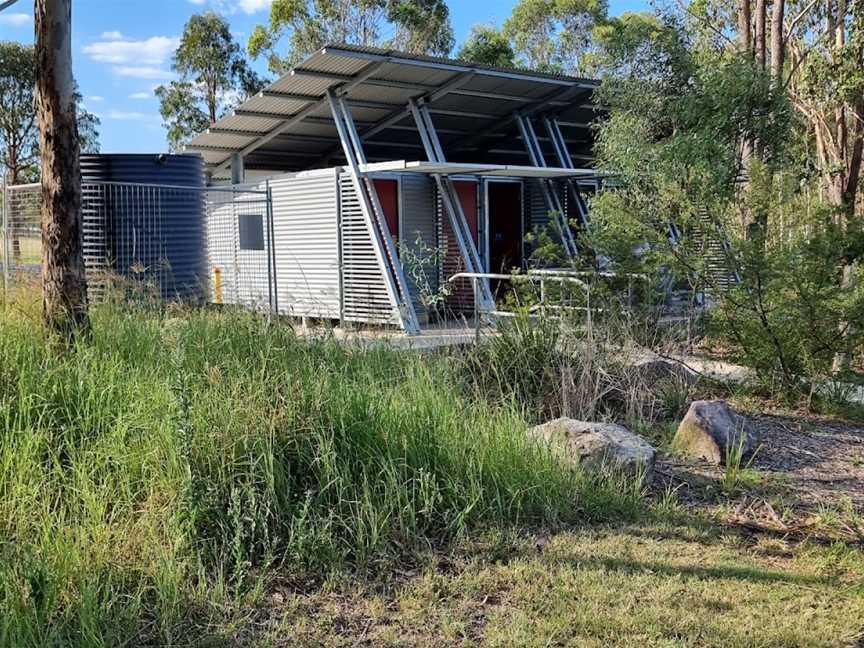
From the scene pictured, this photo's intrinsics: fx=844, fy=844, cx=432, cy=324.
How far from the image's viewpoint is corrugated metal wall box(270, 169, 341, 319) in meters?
14.1

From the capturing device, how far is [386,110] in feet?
51.1

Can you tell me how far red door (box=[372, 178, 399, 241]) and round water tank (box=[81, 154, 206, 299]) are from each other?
4.06m

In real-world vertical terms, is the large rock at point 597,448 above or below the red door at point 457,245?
below

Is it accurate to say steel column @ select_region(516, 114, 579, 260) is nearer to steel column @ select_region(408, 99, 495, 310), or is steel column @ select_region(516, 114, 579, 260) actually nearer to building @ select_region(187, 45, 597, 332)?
building @ select_region(187, 45, 597, 332)

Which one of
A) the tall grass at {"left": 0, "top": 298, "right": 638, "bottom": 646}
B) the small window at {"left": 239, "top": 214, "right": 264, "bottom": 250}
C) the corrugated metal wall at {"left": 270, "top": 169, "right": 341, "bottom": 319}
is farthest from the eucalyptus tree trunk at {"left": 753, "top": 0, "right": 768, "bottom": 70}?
the tall grass at {"left": 0, "top": 298, "right": 638, "bottom": 646}

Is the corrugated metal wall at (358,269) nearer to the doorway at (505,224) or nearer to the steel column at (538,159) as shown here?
the doorway at (505,224)

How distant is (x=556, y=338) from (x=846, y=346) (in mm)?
2797

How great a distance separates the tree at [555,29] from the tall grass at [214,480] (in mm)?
38539

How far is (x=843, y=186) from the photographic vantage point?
16453 millimetres

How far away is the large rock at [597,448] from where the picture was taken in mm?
5266

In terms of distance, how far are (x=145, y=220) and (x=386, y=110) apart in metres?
6.51

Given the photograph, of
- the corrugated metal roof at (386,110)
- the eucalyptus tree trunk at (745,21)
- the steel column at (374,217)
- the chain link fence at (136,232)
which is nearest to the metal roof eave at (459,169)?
the steel column at (374,217)

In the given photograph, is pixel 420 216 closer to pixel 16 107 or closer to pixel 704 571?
pixel 704 571

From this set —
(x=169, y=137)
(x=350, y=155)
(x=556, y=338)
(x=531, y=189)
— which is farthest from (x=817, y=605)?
(x=169, y=137)
